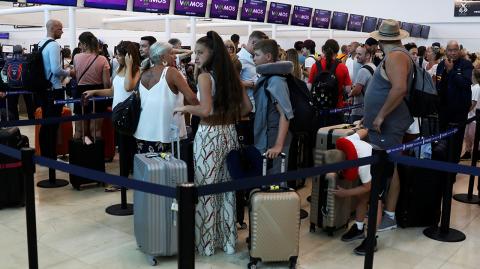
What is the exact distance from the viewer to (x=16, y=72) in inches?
230

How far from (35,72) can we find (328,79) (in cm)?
327

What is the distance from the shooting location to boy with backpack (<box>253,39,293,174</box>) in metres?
3.68

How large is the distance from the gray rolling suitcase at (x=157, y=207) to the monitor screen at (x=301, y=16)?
12236mm

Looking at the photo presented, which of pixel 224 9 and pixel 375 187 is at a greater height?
pixel 224 9

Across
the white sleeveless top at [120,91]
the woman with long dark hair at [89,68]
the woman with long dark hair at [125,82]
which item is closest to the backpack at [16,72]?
the woman with long dark hair at [89,68]

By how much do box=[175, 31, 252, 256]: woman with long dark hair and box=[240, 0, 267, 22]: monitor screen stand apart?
32.3ft

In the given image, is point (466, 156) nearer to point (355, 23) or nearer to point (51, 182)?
point (51, 182)

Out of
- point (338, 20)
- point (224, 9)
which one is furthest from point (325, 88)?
point (338, 20)

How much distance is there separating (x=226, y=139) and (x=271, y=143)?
0.44 metres

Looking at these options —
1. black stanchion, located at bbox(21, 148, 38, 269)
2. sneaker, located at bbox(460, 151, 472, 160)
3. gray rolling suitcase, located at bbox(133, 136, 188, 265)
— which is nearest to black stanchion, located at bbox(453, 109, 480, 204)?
sneaker, located at bbox(460, 151, 472, 160)

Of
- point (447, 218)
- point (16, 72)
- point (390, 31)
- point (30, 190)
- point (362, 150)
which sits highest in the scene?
point (390, 31)

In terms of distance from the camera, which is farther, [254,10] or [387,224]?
[254,10]

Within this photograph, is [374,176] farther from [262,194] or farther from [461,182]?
[461,182]

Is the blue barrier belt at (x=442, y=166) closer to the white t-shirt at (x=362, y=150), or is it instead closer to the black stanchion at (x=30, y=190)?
the white t-shirt at (x=362, y=150)
